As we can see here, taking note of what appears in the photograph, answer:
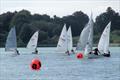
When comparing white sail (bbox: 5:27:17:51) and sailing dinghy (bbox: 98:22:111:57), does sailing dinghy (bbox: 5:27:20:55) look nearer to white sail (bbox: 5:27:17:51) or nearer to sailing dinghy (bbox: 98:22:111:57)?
white sail (bbox: 5:27:17:51)

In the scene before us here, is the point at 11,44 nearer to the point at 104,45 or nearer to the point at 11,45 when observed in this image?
the point at 11,45

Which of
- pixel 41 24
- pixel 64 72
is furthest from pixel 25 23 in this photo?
pixel 64 72

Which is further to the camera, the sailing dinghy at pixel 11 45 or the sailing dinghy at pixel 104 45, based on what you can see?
the sailing dinghy at pixel 11 45

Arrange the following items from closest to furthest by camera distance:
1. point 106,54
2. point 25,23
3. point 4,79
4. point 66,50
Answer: point 4,79 → point 106,54 → point 66,50 → point 25,23

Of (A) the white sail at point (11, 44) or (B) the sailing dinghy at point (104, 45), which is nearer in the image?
(B) the sailing dinghy at point (104, 45)

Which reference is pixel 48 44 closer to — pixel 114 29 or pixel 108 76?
pixel 114 29

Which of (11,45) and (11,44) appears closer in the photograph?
(11,45)

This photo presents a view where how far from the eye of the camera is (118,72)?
60.9 m

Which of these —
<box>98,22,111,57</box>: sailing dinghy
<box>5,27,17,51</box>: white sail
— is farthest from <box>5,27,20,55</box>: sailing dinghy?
<box>98,22,111,57</box>: sailing dinghy

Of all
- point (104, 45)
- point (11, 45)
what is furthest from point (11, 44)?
point (104, 45)

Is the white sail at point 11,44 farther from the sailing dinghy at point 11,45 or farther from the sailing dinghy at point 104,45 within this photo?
the sailing dinghy at point 104,45

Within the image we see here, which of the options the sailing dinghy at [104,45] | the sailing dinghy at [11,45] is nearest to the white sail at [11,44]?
the sailing dinghy at [11,45]

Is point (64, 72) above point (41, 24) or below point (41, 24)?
below

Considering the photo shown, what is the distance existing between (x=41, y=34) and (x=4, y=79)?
406 feet
